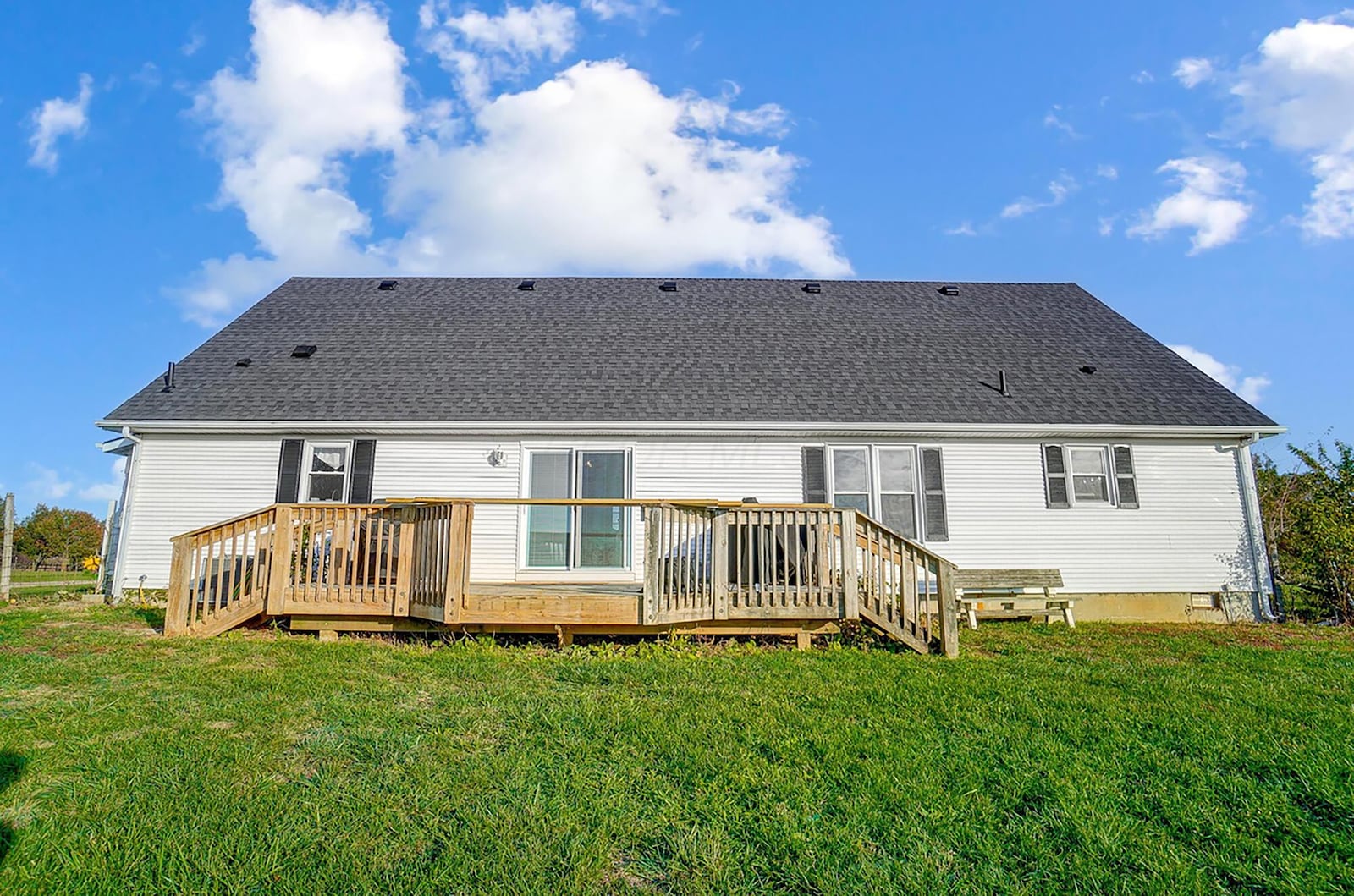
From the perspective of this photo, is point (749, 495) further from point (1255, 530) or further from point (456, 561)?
point (1255, 530)

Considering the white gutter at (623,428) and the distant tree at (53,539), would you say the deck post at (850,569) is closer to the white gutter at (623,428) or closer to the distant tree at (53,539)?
the white gutter at (623,428)

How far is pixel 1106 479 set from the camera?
38.4 feet

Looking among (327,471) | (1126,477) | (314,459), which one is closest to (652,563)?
(327,471)

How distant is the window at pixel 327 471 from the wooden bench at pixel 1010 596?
942 centimetres

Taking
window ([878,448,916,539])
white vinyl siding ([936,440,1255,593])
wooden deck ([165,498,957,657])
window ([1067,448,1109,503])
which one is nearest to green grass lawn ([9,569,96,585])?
wooden deck ([165,498,957,657])

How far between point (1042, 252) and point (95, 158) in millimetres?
21564

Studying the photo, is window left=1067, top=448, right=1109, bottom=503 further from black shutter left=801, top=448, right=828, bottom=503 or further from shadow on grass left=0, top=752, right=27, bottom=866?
shadow on grass left=0, top=752, right=27, bottom=866

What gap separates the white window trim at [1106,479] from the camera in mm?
11602

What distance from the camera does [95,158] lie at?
1493 cm

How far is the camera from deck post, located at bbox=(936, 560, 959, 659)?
7652mm

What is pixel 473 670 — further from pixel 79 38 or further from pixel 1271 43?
pixel 1271 43

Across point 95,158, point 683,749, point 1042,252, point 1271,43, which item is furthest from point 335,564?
point 1042,252

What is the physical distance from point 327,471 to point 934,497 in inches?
386

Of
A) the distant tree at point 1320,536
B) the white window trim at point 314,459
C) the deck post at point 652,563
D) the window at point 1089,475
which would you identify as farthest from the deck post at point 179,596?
the distant tree at point 1320,536
